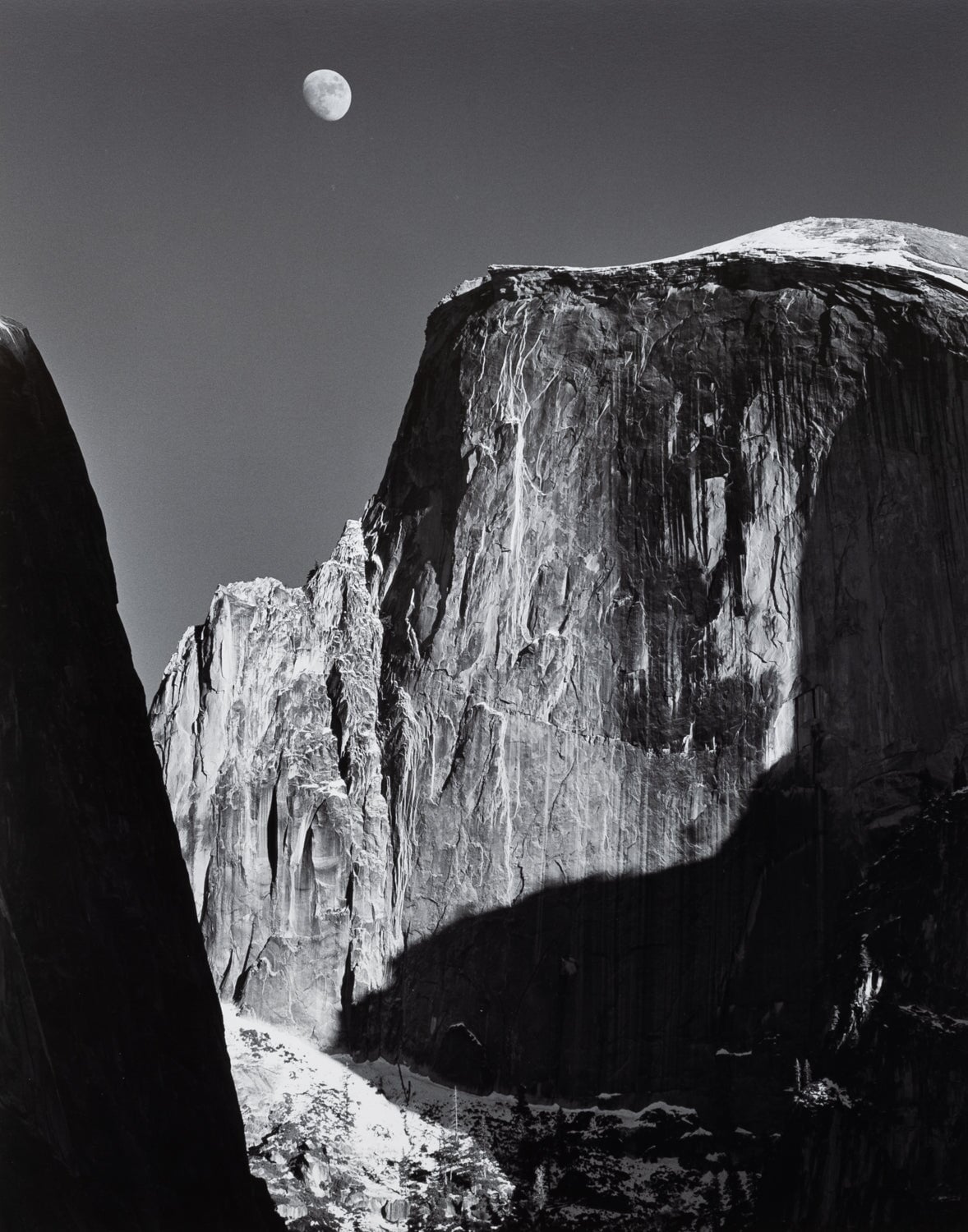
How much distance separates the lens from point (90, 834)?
28.5 meters

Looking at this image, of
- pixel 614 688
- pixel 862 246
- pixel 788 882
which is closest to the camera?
pixel 788 882

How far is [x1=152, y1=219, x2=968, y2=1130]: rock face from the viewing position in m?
79.3

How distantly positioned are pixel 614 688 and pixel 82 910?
56.5 metres

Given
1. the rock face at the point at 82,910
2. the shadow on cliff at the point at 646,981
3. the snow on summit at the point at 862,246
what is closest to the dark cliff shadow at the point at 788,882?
the shadow on cliff at the point at 646,981

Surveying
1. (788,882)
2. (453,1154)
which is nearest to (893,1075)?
(788,882)

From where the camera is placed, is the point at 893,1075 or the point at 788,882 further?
the point at 788,882

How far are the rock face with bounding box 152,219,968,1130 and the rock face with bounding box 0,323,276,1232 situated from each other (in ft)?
163

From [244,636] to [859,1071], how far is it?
3467 centimetres

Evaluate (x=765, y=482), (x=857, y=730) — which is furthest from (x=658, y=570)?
(x=857, y=730)

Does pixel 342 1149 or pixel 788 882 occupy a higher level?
pixel 788 882

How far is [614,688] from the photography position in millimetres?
83312

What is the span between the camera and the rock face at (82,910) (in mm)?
27094

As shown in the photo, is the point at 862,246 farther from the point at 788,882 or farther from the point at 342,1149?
the point at 342,1149

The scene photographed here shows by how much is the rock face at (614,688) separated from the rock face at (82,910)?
49547 mm
